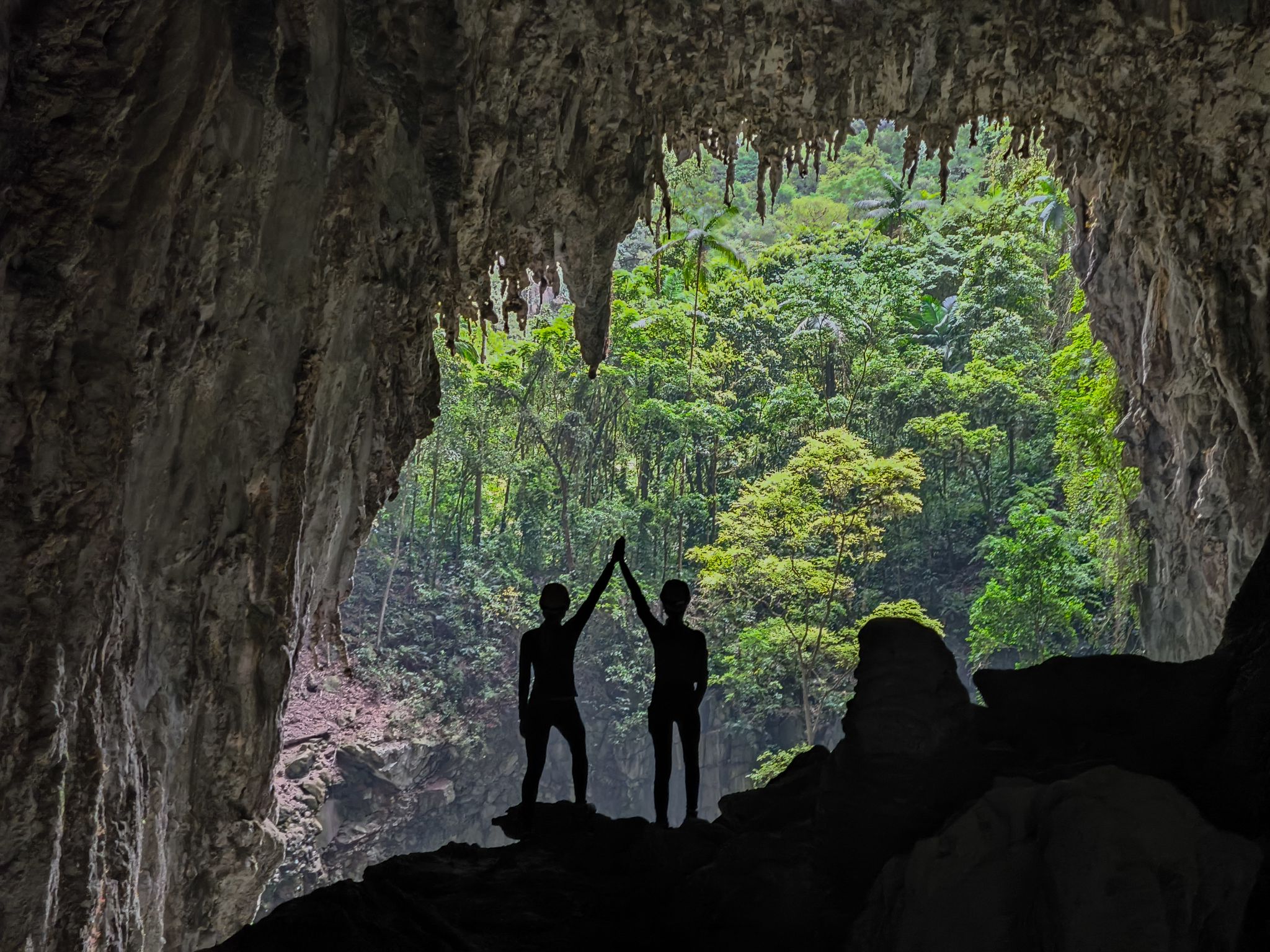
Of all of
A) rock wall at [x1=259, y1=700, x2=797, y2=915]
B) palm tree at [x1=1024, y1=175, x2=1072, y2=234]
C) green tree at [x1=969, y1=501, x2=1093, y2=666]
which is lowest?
rock wall at [x1=259, y1=700, x2=797, y2=915]

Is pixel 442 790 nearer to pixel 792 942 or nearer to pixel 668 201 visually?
pixel 668 201

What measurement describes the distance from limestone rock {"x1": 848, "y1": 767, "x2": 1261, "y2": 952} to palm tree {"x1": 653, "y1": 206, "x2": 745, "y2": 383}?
62.2 feet

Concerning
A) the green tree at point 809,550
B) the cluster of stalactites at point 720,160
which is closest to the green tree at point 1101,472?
the green tree at point 809,550

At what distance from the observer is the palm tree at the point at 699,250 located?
899 inches

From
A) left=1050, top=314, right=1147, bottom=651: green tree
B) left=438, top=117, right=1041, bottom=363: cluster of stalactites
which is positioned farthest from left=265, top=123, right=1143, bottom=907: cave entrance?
left=438, top=117, right=1041, bottom=363: cluster of stalactites

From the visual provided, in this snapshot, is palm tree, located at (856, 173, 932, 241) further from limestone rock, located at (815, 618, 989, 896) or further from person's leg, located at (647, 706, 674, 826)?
limestone rock, located at (815, 618, 989, 896)

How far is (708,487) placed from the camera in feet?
83.3

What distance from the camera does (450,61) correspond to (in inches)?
271

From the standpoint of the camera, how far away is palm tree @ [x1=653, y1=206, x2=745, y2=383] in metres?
22.8

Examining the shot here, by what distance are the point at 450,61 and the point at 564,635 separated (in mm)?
4166

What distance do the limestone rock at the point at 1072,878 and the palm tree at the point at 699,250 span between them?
19.0 m

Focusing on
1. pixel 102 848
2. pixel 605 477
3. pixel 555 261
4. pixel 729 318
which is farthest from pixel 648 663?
pixel 102 848

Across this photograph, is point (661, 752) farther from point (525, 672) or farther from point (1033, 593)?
point (1033, 593)

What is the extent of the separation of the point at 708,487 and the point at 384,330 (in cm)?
1797
